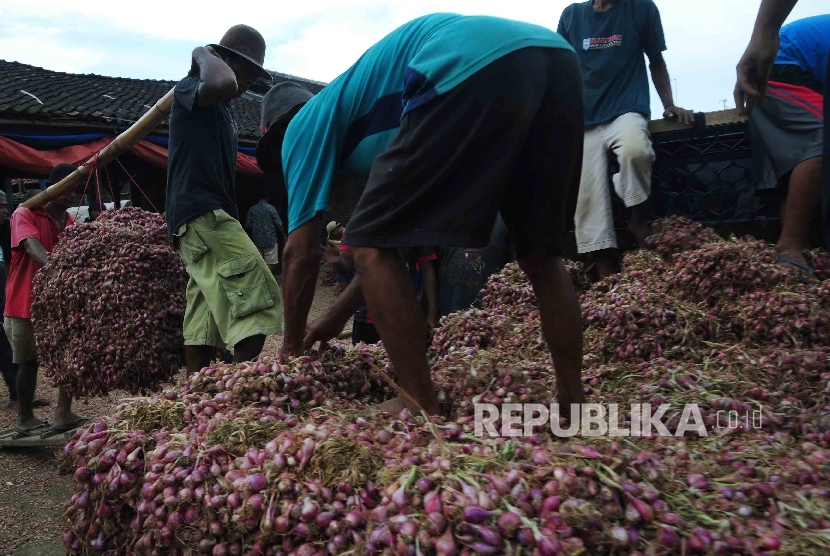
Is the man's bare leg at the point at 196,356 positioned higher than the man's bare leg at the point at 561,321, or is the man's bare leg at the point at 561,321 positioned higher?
the man's bare leg at the point at 561,321

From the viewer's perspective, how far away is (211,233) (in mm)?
3312

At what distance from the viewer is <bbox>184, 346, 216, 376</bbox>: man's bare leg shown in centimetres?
346

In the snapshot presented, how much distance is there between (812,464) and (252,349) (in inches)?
93.7

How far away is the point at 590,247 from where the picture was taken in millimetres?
3684

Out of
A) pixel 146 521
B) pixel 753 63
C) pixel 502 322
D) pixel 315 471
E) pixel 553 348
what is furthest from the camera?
pixel 502 322

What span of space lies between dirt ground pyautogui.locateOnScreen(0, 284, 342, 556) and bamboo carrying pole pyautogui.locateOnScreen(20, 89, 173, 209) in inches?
56.2

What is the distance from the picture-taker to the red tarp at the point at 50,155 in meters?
8.79

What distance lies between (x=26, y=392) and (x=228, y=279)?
7.59ft

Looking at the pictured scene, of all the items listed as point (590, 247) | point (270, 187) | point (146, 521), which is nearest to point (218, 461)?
point (146, 521)

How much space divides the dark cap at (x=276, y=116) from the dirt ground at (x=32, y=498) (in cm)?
78

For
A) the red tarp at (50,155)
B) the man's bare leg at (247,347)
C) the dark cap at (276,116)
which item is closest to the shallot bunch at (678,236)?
the dark cap at (276,116)

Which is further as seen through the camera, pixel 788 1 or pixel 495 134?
pixel 788 1

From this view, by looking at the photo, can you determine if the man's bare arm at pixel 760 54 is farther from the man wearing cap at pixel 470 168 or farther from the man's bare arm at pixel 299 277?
the man's bare arm at pixel 299 277

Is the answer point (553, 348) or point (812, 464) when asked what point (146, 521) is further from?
point (812, 464)
